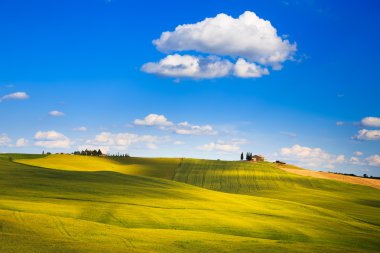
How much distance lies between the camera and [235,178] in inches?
3762

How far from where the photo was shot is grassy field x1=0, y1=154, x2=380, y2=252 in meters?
26.9

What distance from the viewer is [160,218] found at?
38094 mm

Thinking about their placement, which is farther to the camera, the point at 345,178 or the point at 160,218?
the point at 345,178

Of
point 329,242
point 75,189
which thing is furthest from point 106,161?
point 329,242

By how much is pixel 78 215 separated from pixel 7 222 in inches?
338

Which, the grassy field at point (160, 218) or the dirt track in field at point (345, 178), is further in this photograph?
the dirt track in field at point (345, 178)

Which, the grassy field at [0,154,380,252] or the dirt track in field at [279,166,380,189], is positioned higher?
the dirt track in field at [279,166,380,189]

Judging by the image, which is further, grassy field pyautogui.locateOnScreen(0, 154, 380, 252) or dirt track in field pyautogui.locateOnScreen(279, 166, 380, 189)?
dirt track in field pyautogui.locateOnScreen(279, 166, 380, 189)

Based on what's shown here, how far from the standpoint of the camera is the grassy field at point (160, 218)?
26.9 meters

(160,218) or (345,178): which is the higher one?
(345,178)

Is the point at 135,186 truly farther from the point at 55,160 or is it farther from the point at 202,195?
the point at 55,160

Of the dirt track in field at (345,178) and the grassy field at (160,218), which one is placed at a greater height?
the dirt track in field at (345,178)

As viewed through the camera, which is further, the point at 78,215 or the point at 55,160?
the point at 55,160

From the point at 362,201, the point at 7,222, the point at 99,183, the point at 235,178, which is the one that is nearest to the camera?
the point at 7,222
